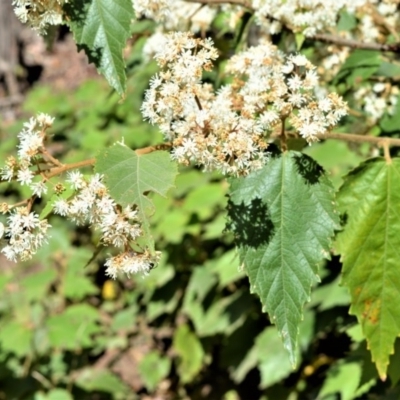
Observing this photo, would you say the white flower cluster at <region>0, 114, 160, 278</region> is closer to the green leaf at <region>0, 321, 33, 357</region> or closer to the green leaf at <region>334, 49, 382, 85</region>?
the green leaf at <region>334, 49, 382, 85</region>

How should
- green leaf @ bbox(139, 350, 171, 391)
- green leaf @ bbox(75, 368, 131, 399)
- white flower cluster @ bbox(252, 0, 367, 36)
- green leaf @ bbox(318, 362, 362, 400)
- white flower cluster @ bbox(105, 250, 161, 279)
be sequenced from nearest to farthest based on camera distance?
white flower cluster @ bbox(105, 250, 161, 279) → white flower cluster @ bbox(252, 0, 367, 36) → green leaf @ bbox(318, 362, 362, 400) → green leaf @ bbox(75, 368, 131, 399) → green leaf @ bbox(139, 350, 171, 391)

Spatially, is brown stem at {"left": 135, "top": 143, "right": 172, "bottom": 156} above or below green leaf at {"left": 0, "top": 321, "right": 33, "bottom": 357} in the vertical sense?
above

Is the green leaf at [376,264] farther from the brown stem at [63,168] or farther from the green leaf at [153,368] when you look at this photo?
the green leaf at [153,368]

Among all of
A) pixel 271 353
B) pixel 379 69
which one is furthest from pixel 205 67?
pixel 271 353

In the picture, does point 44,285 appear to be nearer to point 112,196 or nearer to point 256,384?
point 256,384

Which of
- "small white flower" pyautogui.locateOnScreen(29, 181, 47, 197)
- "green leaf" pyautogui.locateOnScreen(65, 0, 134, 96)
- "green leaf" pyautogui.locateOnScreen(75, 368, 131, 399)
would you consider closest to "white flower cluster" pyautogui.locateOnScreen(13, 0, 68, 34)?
"green leaf" pyautogui.locateOnScreen(65, 0, 134, 96)

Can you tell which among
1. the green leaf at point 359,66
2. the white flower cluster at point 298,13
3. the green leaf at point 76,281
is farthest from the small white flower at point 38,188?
the green leaf at point 76,281
